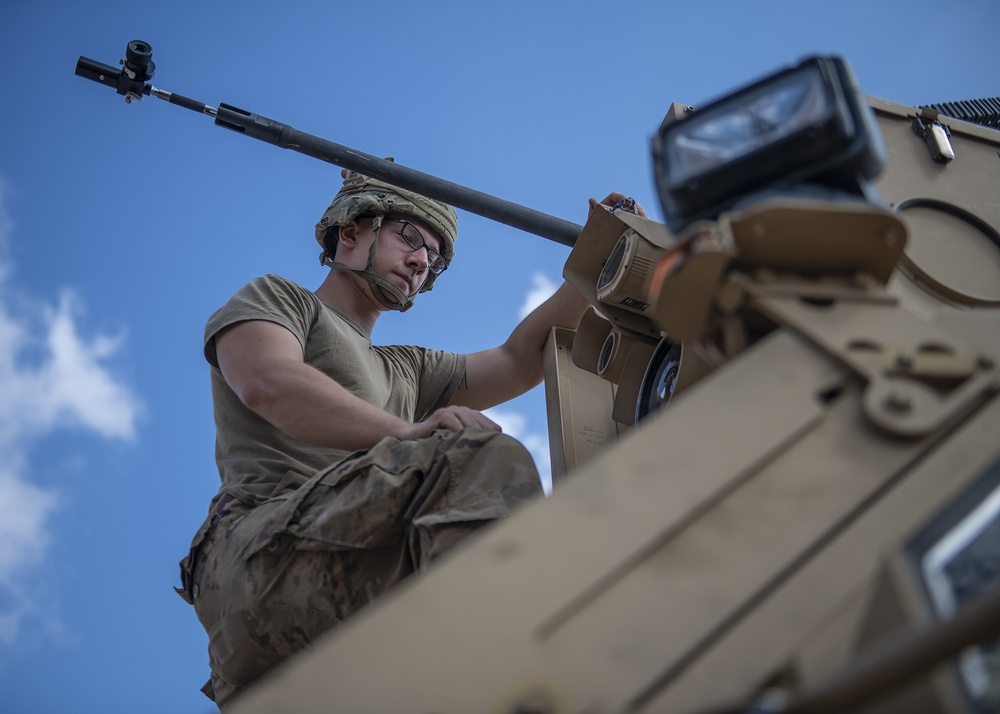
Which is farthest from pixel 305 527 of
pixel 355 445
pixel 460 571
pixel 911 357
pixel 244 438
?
pixel 911 357

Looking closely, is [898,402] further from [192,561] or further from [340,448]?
[192,561]

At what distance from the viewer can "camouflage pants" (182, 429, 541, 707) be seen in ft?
8.34

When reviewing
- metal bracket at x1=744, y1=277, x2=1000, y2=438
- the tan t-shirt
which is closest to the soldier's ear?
the tan t-shirt

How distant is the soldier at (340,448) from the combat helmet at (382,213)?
13mm

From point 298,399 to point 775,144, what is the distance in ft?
6.09

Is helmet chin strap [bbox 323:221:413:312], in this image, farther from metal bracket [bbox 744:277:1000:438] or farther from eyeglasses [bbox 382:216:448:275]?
metal bracket [bbox 744:277:1000:438]

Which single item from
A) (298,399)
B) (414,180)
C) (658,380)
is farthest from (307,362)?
(658,380)

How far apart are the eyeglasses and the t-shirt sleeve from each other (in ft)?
2.50

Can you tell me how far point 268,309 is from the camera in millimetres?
3477

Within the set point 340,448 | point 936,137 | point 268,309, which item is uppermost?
point 268,309

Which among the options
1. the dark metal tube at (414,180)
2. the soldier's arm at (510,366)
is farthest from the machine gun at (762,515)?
the dark metal tube at (414,180)

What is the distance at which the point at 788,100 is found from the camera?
5.53 feet

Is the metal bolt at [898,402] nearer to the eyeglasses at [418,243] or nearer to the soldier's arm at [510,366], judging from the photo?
the soldier's arm at [510,366]

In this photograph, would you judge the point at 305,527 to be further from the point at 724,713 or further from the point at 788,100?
the point at 724,713
